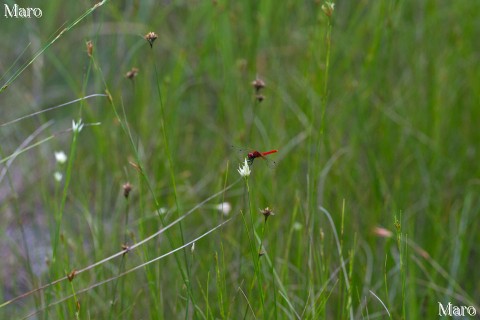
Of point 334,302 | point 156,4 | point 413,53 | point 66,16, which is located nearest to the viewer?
point 334,302

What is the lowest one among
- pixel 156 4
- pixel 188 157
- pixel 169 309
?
pixel 169 309

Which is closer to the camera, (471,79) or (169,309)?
(169,309)

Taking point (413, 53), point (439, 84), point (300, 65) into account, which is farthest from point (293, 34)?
point (439, 84)

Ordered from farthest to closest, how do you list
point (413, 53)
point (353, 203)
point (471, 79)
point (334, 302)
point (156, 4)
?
point (156, 4) → point (413, 53) → point (471, 79) → point (353, 203) → point (334, 302)

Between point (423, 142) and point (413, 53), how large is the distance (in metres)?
0.56

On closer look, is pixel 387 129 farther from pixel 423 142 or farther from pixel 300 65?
pixel 300 65

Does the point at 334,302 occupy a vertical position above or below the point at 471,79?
below

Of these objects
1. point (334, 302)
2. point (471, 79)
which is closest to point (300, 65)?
point (471, 79)

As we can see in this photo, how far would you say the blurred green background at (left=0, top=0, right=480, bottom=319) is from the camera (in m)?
2.03

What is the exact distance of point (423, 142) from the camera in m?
2.47

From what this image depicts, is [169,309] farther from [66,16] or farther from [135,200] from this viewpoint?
[66,16]

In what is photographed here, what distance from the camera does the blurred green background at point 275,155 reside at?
2.03m

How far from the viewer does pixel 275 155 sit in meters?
2.51

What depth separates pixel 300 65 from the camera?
2.89 meters
